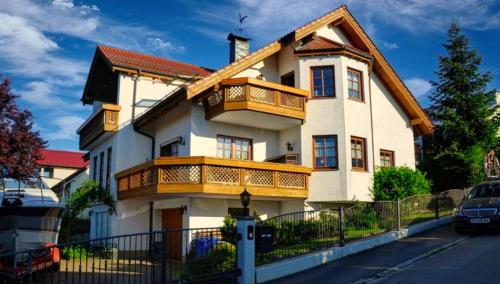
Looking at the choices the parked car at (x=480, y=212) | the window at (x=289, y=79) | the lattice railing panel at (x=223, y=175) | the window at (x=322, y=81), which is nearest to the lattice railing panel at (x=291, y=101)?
the window at (x=322, y=81)

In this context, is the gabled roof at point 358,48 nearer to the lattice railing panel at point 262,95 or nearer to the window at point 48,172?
the lattice railing panel at point 262,95

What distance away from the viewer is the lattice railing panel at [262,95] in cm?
1633

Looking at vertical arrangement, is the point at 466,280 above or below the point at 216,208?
below

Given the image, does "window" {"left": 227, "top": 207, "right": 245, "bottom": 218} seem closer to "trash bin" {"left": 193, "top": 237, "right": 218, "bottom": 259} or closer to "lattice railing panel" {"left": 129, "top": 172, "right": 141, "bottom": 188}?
"lattice railing panel" {"left": 129, "top": 172, "right": 141, "bottom": 188}

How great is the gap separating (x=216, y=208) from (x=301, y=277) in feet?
23.0

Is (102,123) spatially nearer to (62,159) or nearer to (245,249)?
(245,249)

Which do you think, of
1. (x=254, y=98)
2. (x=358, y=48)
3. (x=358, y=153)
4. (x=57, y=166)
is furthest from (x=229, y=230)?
(x=57, y=166)

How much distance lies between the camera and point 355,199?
17.9m

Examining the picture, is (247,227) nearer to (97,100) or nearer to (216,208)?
(216,208)

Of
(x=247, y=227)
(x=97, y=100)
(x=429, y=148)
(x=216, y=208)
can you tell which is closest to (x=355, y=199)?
(x=216, y=208)

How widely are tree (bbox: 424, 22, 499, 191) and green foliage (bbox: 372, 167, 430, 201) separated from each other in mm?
6766

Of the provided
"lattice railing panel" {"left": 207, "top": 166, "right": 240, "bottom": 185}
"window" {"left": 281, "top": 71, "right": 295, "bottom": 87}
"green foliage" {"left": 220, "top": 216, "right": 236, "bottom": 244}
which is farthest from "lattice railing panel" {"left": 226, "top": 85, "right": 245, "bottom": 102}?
"green foliage" {"left": 220, "top": 216, "right": 236, "bottom": 244}

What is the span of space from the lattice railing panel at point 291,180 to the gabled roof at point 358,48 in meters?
4.40

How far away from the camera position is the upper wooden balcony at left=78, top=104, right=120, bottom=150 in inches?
765
